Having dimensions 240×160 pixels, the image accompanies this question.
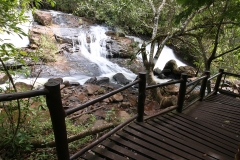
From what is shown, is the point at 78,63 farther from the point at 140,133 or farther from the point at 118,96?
the point at 140,133

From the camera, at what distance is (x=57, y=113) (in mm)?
1685

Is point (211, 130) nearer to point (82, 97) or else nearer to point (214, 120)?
point (214, 120)

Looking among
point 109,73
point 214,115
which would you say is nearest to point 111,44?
point 109,73

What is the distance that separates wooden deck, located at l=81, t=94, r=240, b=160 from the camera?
240 cm

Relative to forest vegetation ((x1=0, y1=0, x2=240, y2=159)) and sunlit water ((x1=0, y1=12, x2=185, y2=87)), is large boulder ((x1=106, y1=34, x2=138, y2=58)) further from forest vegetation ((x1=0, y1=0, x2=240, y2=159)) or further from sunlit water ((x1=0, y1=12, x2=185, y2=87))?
forest vegetation ((x1=0, y1=0, x2=240, y2=159))

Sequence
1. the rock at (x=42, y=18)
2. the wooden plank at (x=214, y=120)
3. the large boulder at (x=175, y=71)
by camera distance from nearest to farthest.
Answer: the wooden plank at (x=214, y=120), the large boulder at (x=175, y=71), the rock at (x=42, y=18)

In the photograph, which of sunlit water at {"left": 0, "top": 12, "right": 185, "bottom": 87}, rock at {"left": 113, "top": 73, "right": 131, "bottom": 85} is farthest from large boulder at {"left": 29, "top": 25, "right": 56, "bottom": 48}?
rock at {"left": 113, "top": 73, "right": 131, "bottom": 85}

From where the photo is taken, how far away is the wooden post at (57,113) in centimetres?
162

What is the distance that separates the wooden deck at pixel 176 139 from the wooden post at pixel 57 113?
0.48 metres

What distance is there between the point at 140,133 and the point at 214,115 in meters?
2.35

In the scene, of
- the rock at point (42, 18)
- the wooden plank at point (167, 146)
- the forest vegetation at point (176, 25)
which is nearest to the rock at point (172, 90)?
the forest vegetation at point (176, 25)

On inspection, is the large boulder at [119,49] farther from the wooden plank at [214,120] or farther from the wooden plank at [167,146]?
the wooden plank at [167,146]

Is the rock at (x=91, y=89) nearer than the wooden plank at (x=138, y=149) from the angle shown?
No

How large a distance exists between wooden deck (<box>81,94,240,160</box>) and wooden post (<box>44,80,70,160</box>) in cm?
48
